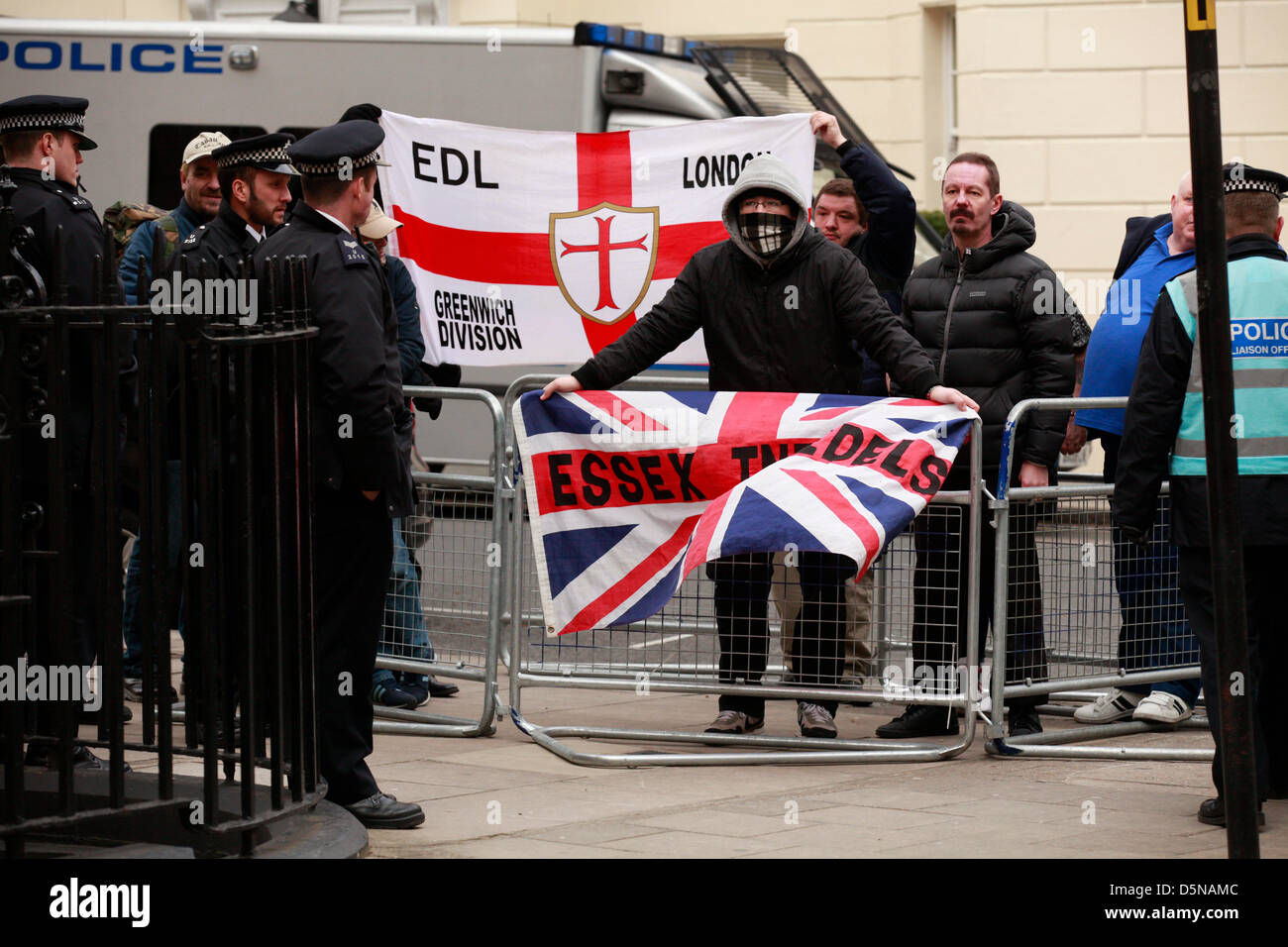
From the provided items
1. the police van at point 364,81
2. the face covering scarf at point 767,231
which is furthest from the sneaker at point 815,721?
the police van at point 364,81

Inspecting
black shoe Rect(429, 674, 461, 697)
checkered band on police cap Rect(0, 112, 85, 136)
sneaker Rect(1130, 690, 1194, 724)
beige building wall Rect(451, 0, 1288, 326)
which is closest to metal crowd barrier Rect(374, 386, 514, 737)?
black shoe Rect(429, 674, 461, 697)

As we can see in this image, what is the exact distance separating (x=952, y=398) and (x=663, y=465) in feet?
3.52

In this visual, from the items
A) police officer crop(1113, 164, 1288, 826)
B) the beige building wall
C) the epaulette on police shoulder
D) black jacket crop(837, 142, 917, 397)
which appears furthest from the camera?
the beige building wall

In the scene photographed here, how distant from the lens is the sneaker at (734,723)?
7223 millimetres

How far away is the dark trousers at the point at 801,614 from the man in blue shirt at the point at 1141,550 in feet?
3.90

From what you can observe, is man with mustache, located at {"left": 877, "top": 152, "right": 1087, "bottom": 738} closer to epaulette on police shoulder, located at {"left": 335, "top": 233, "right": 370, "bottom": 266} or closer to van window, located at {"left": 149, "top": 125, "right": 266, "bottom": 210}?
epaulette on police shoulder, located at {"left": 335, "top": 233, "right": 370, "bottom": 266}

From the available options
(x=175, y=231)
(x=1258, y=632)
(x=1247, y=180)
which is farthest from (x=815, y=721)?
(x=175, y=231)

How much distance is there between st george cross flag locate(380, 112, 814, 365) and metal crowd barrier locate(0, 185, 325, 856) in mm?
3338

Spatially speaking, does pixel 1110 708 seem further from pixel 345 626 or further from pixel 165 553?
pixel 165 553

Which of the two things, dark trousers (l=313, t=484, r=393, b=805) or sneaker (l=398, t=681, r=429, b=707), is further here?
sneaker (l=398, t=681, r=429, b=707)

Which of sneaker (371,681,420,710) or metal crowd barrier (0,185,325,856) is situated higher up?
metal crowd barrier (0,185,325,856)

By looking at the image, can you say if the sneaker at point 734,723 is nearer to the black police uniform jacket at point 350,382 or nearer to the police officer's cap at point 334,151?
the black police uniform jacket at point 350,382

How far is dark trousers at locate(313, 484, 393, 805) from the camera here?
5.71 m
